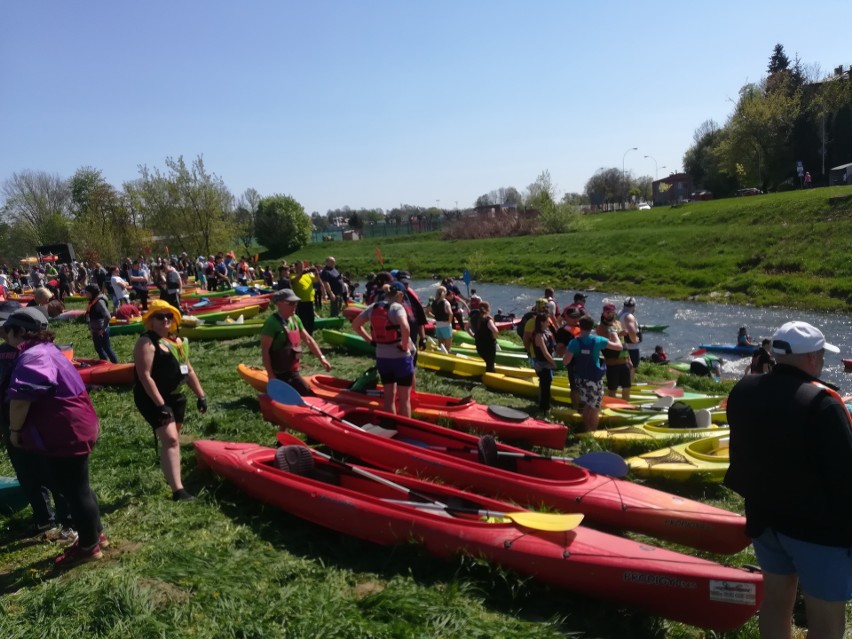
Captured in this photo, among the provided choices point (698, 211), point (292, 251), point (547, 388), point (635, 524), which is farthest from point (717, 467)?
point (292, 251)

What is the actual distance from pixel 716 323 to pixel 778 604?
18760mm

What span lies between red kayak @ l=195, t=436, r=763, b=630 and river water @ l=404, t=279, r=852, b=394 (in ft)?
35.1

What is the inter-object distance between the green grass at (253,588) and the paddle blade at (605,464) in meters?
0.98

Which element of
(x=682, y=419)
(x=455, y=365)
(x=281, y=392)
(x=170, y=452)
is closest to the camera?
(x=170, y=452)

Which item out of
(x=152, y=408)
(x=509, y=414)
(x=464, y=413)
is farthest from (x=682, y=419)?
(x=152, y=408)

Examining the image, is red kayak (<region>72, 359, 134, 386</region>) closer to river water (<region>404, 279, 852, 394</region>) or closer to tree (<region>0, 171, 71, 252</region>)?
river water (<region>404, 279, 852, 394</region>)

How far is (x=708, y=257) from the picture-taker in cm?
2789

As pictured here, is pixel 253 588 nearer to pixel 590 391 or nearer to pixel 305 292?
pixel 590 391

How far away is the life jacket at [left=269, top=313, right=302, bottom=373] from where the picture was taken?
20.6ft

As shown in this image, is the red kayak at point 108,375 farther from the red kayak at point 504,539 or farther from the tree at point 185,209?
the tree at point 185,209

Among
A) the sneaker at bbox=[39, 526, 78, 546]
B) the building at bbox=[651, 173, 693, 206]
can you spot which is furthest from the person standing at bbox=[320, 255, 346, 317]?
the building at bbox=[651, 173, 693, 206]

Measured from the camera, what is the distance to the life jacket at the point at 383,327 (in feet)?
20.5

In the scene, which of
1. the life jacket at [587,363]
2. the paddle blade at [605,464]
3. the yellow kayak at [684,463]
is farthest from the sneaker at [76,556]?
the life jacket at [587,363]

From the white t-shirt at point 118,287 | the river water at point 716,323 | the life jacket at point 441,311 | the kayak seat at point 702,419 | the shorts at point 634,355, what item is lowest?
the river water at point 716,323
